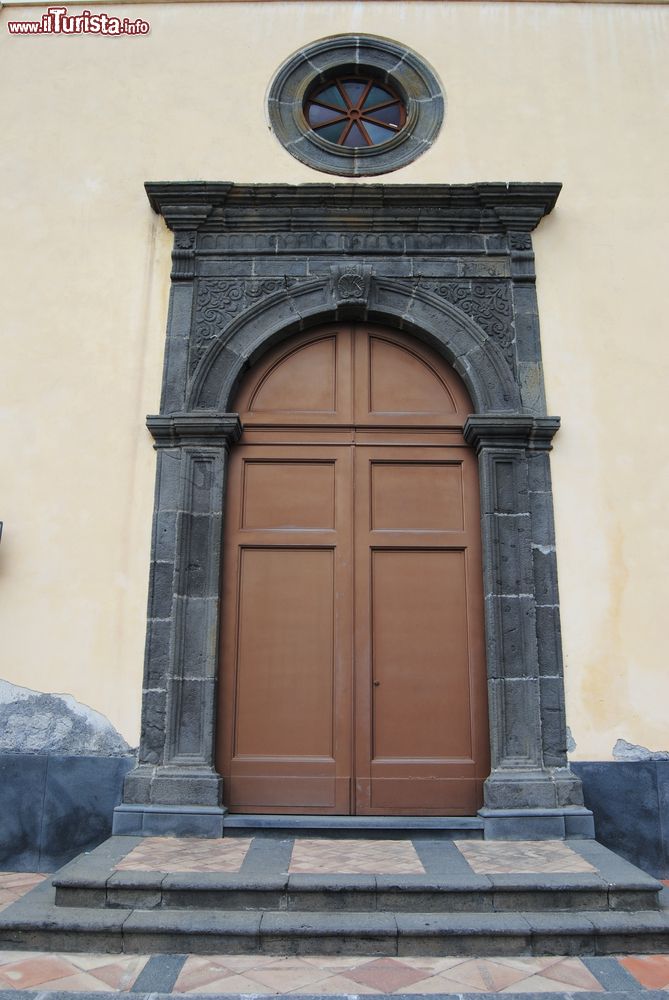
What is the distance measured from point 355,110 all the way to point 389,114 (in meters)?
0.26

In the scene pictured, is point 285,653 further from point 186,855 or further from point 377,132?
point 377,132

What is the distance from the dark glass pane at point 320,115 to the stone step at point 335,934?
5.31m

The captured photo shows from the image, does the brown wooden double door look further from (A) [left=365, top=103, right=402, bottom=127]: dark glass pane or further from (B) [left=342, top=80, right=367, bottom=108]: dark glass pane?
(B) [left=342, top=80, right=367, bottom=108]: dark glass pane

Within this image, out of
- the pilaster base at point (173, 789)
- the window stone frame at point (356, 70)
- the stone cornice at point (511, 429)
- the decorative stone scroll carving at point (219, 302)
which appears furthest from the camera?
the window stone frame at point (356, 70)

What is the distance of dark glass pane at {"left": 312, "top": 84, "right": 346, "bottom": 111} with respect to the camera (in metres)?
5.98

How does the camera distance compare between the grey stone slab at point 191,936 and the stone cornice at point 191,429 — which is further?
the stone cornice at point 191,429

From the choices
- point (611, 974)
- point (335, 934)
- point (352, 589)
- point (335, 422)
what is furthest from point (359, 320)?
point (611, 974)

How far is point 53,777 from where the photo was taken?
4656 millimetres

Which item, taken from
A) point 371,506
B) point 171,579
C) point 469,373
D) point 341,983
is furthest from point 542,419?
point 341,983

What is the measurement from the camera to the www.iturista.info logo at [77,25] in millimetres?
5957

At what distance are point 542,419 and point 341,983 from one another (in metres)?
3.41

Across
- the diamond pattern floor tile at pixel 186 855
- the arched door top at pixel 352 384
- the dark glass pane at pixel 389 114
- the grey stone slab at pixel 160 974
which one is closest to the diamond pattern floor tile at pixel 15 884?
the diamond pattern floor tile at pixel 186 855

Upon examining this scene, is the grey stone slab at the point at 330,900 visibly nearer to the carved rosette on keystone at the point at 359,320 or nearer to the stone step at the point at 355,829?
the stone step at the point at 355,829

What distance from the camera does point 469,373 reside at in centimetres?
521
